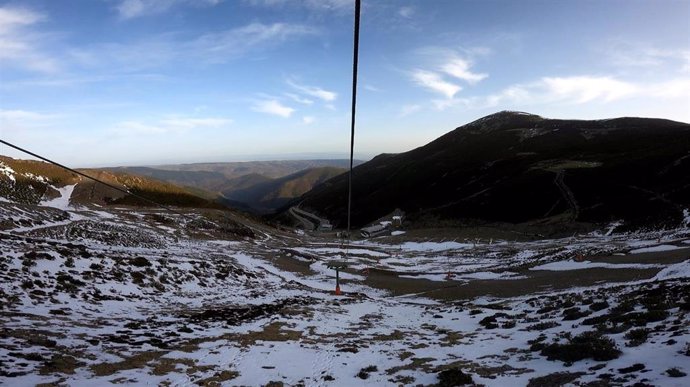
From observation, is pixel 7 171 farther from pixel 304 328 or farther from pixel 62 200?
pixel 304 328

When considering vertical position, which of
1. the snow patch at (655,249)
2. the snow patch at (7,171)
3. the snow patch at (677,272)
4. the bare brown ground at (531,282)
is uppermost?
the snow patch at (7,171)

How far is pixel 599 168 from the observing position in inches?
5005

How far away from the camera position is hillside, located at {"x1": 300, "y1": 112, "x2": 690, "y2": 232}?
3799 inches

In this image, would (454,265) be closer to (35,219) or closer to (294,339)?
(294,339)

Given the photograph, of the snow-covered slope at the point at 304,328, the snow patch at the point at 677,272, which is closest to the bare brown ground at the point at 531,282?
the snow-covered slope at the point at 304,328

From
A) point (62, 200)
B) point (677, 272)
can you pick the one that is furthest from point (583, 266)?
point (62, 200)

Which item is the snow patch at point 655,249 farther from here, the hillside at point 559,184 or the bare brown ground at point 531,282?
the hillside at point 559,184

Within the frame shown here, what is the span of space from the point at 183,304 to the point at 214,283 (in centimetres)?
792

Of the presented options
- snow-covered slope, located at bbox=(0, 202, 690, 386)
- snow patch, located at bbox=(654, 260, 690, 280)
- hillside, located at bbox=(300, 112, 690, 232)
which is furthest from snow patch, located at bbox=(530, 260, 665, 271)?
hillside, located at bbox=(300, 112, 690, 232)

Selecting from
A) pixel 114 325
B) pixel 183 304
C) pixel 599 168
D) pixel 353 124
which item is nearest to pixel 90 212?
pixel 183 304

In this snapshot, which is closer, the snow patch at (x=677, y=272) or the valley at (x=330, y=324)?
the valley at (x=330, y=324)

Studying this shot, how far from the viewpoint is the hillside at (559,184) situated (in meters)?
96.5

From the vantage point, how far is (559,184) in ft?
402

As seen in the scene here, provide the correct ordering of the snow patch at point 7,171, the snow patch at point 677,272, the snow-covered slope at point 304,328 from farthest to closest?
the snow patch at point 7,171
the snow patch at point 677,272
the snow-covered slope at point 304,328
